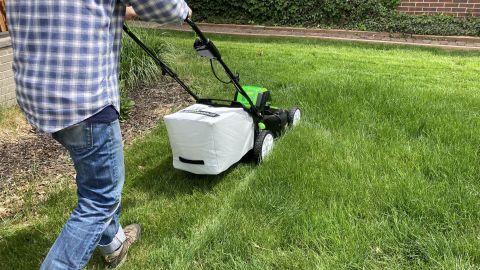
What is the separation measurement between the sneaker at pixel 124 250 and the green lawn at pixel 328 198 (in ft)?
0.15

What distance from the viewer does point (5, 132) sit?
167 inches

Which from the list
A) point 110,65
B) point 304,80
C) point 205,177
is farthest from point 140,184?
point 304,80

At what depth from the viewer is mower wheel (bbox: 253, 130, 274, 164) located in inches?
136

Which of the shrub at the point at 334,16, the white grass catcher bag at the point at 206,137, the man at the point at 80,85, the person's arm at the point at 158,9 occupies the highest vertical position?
the person's arm at the point at 158,9

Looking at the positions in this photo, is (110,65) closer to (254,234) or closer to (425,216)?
(254,234)

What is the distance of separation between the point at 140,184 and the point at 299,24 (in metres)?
8.59

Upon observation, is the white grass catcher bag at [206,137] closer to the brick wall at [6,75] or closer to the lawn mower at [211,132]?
the lawn mower at [211,132]

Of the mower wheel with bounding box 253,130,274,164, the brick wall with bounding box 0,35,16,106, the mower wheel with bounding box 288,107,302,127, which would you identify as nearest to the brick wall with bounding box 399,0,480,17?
the mower wheel with bounding box 288,107,302,127

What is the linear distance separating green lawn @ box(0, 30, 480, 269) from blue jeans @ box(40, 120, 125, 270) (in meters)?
0.51

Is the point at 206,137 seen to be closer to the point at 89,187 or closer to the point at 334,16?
the point at 89,187

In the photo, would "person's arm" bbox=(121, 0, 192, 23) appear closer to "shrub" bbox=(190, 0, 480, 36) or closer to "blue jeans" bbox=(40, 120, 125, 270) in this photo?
"blue jeans" bbox=(40, 120, 125, 270)

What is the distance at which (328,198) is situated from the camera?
113 inches

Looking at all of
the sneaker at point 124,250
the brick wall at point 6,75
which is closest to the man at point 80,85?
the sneaker at point 124,250

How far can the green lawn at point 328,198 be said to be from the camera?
244 centimetres
